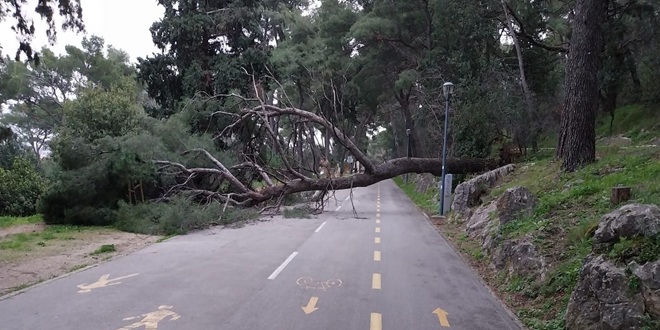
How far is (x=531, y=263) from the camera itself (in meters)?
8.15

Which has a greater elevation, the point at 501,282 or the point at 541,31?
the point at 541,31

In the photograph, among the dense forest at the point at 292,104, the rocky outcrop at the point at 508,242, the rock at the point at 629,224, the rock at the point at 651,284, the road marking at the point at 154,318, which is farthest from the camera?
the dense forest at the point at 292,104

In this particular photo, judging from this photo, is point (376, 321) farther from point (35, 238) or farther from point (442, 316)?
point (35, 238)

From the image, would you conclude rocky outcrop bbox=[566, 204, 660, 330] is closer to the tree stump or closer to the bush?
the tree stump

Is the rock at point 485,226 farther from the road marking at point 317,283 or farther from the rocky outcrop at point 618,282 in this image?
the rocky outcrop at point 618,282

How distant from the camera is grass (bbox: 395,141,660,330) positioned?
21.6ft

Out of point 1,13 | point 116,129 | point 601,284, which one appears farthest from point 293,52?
point 601,284

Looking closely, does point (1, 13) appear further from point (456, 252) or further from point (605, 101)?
Answer: point (605, 101)

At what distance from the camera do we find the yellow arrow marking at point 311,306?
682cm

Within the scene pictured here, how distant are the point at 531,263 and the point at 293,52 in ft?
97.4

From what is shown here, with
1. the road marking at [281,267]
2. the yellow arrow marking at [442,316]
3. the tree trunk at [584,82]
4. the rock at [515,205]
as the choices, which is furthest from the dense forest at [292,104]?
the yellow arrow marking at [442,316]

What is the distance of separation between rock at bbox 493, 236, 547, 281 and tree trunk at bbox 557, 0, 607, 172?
4609 millimetres

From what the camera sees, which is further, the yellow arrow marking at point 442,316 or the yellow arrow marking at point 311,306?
the yellow arrow marking at point 311,306

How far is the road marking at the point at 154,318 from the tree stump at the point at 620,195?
24.9 ft
